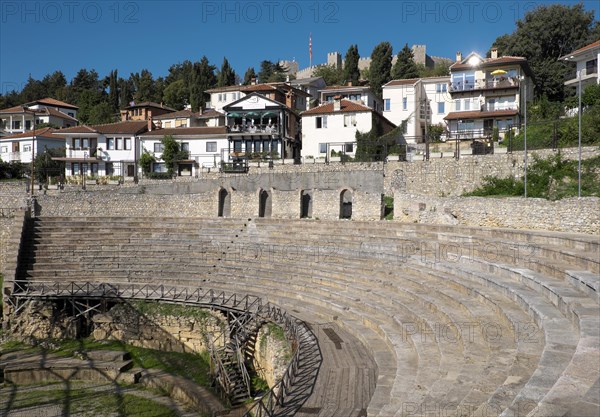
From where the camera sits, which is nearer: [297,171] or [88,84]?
[297,171]

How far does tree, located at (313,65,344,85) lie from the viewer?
261ft

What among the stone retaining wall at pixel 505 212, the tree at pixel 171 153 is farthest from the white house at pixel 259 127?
the stone retaining wall at pixel 505 212

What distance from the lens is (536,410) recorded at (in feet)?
18.2

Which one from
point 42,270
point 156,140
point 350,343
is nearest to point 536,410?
point 350,343

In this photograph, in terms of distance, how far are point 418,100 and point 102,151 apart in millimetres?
28156

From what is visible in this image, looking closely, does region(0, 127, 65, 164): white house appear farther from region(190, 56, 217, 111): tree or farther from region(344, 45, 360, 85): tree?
region(344, 45, 360, 85): tree

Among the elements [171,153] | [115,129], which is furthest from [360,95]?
[115,129]

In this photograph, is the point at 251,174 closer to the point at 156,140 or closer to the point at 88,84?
the point at 156,140

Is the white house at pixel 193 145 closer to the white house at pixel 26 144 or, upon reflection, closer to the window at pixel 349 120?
the window at pixel 349 120

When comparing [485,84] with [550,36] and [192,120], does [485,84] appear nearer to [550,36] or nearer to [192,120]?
[550,36]

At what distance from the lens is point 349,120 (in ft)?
131

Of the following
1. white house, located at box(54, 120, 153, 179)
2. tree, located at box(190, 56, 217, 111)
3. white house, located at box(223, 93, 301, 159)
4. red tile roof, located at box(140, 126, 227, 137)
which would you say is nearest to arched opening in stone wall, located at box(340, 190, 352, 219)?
white house, located at box(223, 93, 301, 159)

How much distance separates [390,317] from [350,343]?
1.33m

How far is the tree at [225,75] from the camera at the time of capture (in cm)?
7612
